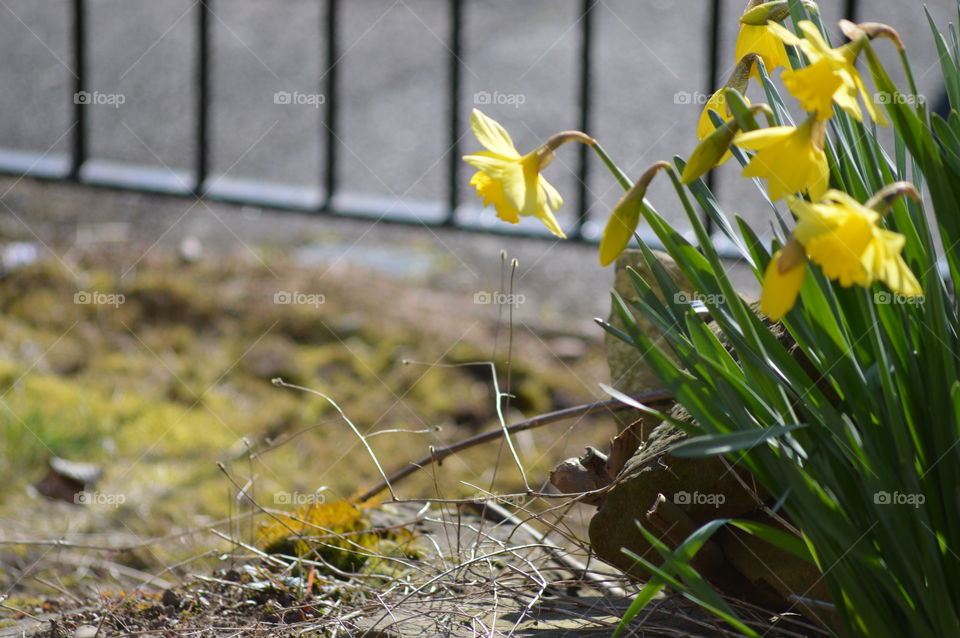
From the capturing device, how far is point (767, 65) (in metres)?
1.13

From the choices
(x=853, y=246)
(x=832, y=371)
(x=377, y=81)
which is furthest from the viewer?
(x=377, y=81)

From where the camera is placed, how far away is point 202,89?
307 centimetres

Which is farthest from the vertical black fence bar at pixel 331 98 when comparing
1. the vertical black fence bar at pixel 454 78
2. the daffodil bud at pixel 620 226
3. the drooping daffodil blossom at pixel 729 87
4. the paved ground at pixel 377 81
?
the daffodil bud at pixel 620 226

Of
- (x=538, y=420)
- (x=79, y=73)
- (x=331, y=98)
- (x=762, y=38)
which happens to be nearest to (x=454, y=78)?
(x=331, y=98)

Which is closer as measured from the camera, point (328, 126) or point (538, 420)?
point (538, 420)

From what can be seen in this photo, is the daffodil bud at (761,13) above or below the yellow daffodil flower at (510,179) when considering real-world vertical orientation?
above

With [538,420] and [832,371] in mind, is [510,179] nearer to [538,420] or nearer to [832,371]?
[832,371]

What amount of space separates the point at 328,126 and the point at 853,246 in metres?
2.27

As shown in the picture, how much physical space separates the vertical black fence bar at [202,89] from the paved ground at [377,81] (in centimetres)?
66

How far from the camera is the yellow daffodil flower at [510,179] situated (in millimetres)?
921

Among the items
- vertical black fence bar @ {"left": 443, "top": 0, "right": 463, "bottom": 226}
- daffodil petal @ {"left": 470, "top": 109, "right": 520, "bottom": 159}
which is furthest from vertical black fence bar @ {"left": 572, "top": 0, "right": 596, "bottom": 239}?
daffodil petal @ {"left": 470, "top": 109, "right": 520, "bottom": 159}

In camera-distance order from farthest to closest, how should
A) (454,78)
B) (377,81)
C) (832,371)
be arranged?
(377,81)
(454,78)
(832,371)

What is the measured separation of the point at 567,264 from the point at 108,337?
1.54m

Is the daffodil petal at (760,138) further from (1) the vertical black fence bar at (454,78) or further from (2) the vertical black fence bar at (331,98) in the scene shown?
(2) the vertical black fence bar at (331,98)
